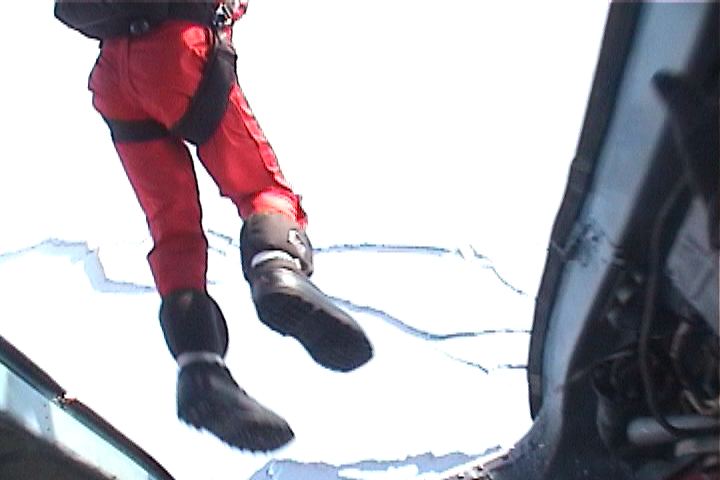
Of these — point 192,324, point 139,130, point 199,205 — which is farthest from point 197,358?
point 139,130

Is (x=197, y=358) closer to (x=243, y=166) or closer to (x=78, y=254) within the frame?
(x=243, y=166)

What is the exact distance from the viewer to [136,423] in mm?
3447

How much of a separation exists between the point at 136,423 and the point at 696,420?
2.23 metres

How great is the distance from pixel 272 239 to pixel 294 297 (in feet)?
0.53

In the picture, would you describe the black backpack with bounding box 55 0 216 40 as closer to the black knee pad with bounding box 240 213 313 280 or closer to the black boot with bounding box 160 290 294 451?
the black knee pad with bounding box 240 213 313 280

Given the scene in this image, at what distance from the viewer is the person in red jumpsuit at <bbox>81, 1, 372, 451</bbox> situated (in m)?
1.82

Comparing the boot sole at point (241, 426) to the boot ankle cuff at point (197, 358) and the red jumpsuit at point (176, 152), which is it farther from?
the red jumpsuit at point (176, 152)

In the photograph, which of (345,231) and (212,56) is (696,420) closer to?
(212,56)

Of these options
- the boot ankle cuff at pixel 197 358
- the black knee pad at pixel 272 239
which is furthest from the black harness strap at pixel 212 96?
the boot ankle cuff at pixel 197 358

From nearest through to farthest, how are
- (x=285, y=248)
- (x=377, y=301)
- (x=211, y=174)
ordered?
1. (x=285, y=248)
2. (x=211, y=174)
3. (x=377, y=301)

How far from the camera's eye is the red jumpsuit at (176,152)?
1.97 metres

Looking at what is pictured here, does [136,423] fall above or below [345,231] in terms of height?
below

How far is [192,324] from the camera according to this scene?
1.95 m

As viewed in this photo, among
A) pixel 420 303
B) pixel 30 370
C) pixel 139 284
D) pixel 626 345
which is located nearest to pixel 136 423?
pixel 139 284
